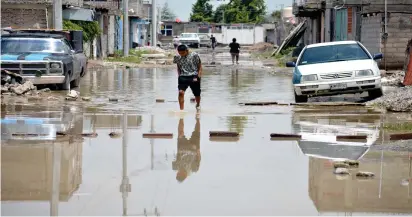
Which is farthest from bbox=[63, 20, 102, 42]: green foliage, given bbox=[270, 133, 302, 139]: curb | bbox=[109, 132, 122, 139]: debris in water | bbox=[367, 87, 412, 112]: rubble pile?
bbox=[270, 133, 302, 139]: curb

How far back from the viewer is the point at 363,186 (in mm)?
9148

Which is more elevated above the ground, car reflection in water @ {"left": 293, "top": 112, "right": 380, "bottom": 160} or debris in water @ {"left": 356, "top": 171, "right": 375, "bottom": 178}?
car reflection in water @ {"left": 293, "top": 112, "right": 380, "bottom": 160}

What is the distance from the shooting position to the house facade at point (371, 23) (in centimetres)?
3447

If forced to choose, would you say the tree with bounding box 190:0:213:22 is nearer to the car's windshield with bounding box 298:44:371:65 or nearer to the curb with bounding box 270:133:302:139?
the car's windshield with bounding box 298:44:371:65

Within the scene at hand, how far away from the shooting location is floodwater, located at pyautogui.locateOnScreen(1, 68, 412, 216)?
8.23 m

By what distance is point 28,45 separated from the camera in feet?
75.5

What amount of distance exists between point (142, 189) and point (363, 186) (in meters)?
2.43

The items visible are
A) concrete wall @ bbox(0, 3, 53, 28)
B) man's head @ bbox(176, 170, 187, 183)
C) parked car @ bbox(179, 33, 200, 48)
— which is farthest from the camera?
parked car @ bbox(179, 33, 200, 48)

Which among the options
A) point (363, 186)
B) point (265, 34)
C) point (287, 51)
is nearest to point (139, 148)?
point (363, 186)

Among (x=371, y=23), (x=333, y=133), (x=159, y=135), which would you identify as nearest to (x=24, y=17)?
(x=371, y=23)

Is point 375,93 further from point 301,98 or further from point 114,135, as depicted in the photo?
point 114,135

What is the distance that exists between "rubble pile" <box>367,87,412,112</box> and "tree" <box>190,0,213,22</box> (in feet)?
363

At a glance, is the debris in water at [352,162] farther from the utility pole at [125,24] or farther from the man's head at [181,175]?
the utility pole at [125,24]

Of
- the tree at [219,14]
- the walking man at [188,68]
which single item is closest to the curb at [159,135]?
the walking man at [188,68]
